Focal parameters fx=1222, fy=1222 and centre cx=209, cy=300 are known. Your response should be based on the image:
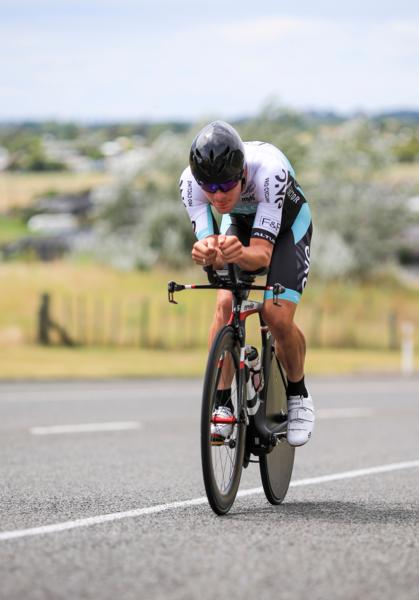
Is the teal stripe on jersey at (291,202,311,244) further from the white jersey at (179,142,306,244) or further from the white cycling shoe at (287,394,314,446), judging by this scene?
the white cycling shoe at (287,394,314,446)

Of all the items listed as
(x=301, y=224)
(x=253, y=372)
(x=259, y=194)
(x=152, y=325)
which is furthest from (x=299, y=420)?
(x=152, y=325)

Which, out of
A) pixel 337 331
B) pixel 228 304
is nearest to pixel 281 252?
pixel 228 304

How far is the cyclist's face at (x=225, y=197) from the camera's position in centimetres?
617

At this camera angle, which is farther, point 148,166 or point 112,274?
point 148,166

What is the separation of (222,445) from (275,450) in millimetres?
804

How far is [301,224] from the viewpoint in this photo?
673 centimetres

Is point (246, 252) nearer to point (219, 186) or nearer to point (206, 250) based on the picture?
point (206, 250)

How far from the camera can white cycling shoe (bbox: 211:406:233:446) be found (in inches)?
238

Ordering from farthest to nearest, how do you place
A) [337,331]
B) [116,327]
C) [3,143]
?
[3,143] → [337,331] → [116,327]

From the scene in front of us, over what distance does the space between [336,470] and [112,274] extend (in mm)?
48692

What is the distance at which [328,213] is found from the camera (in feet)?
212

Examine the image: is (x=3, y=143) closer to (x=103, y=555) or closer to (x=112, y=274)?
(x=112, y=274)

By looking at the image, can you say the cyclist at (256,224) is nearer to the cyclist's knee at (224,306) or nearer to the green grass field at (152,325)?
the cyclist's knee at (224,306)

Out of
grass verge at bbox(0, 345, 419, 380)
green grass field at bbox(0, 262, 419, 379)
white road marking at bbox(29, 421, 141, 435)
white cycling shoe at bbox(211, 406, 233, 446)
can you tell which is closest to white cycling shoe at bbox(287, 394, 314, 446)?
white cycling shoe at bbox(211, 406, 233, 446)
